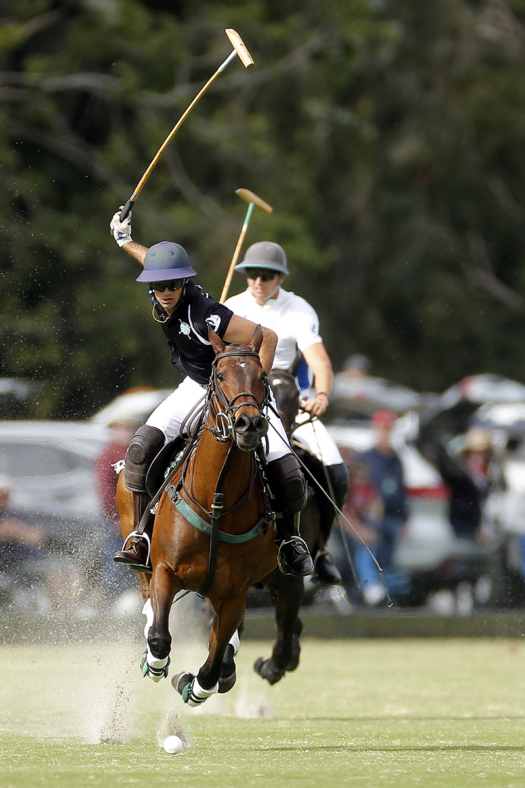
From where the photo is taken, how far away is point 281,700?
32.3ft

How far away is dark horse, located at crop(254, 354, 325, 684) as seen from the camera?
8.26m

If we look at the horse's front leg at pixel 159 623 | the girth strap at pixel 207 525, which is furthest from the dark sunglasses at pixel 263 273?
the horse's front leg at pixel 159 623

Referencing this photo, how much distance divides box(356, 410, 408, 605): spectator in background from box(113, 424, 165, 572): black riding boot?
8102mm

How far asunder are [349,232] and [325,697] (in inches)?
801

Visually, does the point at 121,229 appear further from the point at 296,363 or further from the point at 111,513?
the point at 111,513

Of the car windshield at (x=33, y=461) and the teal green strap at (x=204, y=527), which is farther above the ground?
the teal green strap at (x=204, y=527)

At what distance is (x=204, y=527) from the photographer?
6652 millimetres

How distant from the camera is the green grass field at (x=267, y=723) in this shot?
593cm

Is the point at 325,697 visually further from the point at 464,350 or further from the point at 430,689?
the point at 464,350

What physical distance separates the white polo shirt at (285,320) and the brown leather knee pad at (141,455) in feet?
5.25

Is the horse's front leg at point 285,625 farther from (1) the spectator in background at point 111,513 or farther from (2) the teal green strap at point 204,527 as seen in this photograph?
(1) the spectator in background at point 111,513

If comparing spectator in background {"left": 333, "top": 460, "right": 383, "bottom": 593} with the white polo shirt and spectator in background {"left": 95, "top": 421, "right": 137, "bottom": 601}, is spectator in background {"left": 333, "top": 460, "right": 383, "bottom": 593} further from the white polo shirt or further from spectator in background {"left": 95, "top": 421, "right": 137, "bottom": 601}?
the white polo shirt

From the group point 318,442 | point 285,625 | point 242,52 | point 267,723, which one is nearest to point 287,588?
point 285,625

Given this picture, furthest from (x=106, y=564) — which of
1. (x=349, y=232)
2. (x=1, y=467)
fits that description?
(x=349, y=232)
